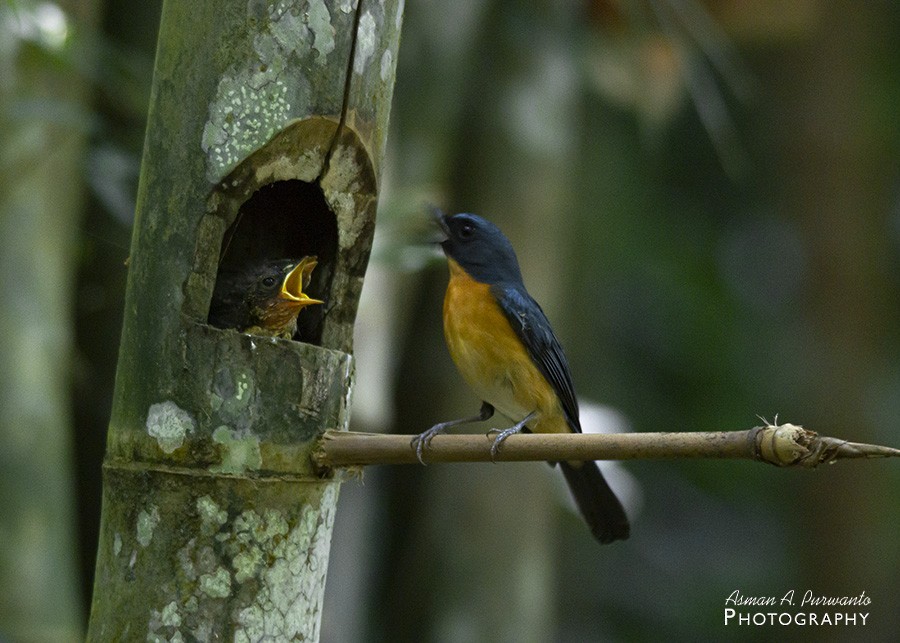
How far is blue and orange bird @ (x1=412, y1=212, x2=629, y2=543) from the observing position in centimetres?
385

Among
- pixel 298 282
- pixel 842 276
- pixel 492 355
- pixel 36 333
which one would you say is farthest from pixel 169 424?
pixel 842 276

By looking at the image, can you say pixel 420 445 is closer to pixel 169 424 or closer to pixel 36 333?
pixel 169 424

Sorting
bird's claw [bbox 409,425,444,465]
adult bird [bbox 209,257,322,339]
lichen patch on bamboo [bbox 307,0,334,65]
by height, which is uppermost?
lichen patch on bamboo [bbox 307,0,334,65]

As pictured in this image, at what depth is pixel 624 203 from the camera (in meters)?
10.7

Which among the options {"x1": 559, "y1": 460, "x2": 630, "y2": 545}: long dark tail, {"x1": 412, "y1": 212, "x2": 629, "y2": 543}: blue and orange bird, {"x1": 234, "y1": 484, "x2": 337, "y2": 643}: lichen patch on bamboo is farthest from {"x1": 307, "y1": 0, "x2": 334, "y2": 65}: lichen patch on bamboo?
{"x1": 559, "y1": 460, "x2": 630, "y2": 545}: long dark tail

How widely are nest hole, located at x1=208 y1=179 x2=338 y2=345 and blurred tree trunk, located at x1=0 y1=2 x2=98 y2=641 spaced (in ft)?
3.51

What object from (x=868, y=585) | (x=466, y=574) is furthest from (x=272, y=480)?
(x=868, y=585)

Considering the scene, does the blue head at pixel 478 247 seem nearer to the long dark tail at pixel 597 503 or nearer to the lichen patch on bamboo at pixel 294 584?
the long dark tail at pixel 597 503

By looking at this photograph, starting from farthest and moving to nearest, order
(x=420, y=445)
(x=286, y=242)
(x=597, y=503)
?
(x=597, y=503), (x=286, y=242), (x=420, y=445)

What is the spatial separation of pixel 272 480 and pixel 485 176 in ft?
12.8

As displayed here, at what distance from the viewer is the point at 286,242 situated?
3.18 metres

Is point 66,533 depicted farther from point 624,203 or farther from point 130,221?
point 624,203

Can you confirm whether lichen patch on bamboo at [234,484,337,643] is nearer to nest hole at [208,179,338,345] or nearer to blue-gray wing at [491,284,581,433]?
nest hole at [208,179,338,345]

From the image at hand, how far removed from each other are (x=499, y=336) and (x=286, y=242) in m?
0.94
